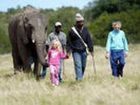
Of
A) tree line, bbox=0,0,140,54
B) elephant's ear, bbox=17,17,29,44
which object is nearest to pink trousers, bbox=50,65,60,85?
elephant's ear, bbox=17,17,29,44

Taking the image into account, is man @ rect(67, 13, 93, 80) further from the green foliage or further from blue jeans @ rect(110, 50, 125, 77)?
the green foliage

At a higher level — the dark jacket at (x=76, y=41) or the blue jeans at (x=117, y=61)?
the dark jacket at (x=76, y=41)

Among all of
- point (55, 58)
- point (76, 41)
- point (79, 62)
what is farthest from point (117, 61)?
point (55, 58)

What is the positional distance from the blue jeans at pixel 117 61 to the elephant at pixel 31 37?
6.44ft

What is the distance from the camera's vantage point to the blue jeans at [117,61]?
16.7m

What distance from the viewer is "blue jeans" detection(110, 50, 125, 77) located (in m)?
16.7

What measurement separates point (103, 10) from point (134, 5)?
26.5ft

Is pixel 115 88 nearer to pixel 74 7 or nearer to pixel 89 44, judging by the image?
pixel 89 44

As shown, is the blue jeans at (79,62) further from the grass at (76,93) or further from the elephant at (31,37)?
the grass at (76,93)

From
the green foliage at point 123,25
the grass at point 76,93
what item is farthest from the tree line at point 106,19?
the grass at point 76,93

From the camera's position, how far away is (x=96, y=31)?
81.5 metres

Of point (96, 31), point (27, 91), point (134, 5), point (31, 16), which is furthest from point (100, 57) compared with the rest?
point (134, 5)

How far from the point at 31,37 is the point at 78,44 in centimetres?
178

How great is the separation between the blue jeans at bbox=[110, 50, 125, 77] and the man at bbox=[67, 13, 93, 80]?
91cm
